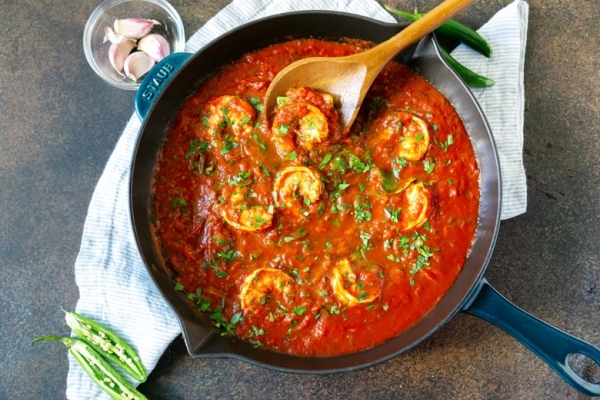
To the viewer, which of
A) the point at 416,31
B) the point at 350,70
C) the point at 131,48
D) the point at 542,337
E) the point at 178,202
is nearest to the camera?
the point at 542,337

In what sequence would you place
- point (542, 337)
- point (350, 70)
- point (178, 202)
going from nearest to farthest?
point (542, 337) < point (350, 70) < point (178, 202)

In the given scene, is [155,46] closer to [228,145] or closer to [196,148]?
[196,148]

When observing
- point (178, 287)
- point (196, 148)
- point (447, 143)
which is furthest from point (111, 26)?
point (447, 143)

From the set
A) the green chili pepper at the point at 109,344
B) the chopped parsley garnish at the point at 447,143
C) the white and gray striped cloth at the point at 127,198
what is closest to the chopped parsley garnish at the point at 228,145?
the white and gray striped cloth at the point at 127,198

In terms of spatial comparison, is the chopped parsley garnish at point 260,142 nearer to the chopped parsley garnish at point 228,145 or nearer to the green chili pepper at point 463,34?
the chopped parsley garnish at point 228,145

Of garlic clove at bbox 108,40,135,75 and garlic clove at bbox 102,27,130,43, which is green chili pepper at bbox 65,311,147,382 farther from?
garlic clove at bbox 102,27,130,43

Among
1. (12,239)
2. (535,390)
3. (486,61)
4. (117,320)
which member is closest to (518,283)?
(535,390)

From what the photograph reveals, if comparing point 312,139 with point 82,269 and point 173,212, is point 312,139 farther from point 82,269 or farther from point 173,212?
point 82,269
